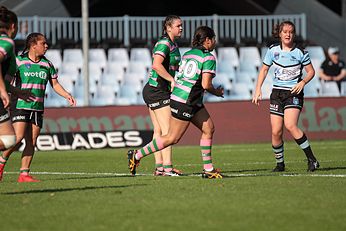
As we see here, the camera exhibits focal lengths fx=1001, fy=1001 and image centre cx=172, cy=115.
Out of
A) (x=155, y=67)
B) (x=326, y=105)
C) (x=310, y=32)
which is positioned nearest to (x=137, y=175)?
(x=155, y=67)

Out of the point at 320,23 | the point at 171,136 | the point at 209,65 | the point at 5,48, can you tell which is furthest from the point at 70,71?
the point at 5,48

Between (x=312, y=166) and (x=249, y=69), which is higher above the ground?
(x=249, y=69)

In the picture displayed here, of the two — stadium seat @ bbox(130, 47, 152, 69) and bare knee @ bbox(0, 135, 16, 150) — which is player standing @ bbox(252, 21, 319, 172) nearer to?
bare knee @ bbox(0, 135, 16, 150)

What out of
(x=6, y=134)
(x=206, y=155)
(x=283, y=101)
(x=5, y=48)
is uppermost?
(x=5, y=48)

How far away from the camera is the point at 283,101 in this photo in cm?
1494

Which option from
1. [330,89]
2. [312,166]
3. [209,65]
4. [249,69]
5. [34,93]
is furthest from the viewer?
[249,69]

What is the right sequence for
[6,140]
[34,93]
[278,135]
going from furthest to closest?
[278,135] → [34,93] → [6,140]

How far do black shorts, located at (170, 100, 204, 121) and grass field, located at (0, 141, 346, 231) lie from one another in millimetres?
855

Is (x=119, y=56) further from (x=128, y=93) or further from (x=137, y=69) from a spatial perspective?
(x=128, y=93)

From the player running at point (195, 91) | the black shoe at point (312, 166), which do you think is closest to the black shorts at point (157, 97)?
the player running at point (195, 91)

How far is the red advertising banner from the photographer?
2498 cm

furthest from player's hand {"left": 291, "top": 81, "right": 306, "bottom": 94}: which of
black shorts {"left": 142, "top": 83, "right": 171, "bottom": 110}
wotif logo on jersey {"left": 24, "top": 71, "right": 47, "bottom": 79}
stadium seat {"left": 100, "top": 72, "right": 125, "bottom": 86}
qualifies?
stadium seat {"left": 100, "top": 72, "right": 125, "bottom": 86}

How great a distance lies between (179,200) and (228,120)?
14.8 meters

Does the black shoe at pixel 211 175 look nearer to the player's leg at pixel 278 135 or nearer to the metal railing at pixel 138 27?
the player's leg at pixel 278 135
